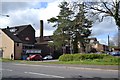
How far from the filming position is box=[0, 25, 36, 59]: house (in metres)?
73.1

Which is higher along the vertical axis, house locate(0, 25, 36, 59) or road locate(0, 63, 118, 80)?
house locate(0, 25, 36, 59)

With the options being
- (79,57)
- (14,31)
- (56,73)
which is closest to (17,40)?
(14,31)

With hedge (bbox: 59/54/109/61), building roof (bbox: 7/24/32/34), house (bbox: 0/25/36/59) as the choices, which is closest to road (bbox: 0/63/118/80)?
hedge (bbox: 59/54/109/61)

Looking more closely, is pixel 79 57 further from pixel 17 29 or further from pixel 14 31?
pixel 17 29

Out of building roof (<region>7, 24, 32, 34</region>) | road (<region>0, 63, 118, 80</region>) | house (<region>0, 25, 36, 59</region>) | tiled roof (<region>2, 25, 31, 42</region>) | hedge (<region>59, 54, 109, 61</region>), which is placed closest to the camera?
road (<region>0, 63, 118, 80</region>)

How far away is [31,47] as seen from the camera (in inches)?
3305

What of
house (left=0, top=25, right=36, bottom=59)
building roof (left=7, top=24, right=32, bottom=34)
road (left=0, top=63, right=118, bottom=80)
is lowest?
road (left=0, top=63, right=118, bottom=80)

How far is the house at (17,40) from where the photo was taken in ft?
240

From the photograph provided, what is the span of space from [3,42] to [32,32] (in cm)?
1181

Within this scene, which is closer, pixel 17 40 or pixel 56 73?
pixel 56 73

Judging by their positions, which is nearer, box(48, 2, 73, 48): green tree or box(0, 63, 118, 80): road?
box(0, 63, 118, 80): road

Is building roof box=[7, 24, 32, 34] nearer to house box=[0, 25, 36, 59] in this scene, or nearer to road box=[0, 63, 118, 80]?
house box=[0, 25, 36, 59]

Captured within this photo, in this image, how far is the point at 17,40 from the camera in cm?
7538

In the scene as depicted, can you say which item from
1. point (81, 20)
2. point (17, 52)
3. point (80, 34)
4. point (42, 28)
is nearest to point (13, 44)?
point (17, 52)
